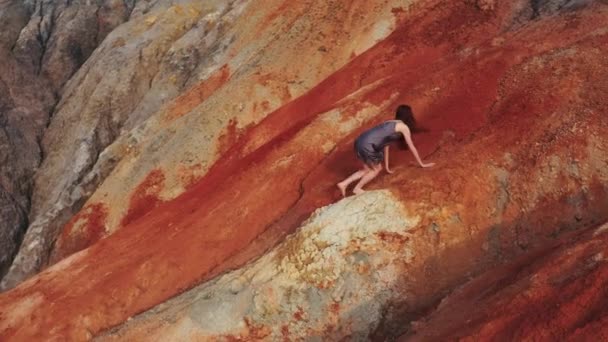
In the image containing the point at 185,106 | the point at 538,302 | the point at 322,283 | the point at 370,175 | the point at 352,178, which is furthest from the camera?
the point at 185,106

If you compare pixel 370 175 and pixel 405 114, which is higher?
pixel 405 114

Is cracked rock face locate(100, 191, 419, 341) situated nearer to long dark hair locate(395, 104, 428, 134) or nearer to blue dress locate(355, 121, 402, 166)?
blue dress locate(355, 121, 402, 166)

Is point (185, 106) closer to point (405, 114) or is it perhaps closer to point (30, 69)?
point (405, 114)

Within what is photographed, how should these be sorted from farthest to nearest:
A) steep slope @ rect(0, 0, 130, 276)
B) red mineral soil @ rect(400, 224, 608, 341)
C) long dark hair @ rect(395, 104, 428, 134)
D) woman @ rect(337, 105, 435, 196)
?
steep slope @ rect(0, 0, 130, 276)
long dark hair @ rect(395, 104, 428, 134)
woman @ rect(337, 105, 435, 196)
red mineral soil @ rect(400, 224, 608, 341)

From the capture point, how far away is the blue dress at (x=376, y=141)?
35.7 ft

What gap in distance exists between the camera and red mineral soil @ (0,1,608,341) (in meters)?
11.5

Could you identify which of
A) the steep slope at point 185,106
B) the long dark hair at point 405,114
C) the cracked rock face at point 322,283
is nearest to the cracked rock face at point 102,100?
the steep slope at point 185,106

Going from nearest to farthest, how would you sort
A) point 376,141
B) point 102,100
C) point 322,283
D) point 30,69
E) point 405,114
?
point 322,283
point 376,141
point 405,114
point 102,100
point 30,69

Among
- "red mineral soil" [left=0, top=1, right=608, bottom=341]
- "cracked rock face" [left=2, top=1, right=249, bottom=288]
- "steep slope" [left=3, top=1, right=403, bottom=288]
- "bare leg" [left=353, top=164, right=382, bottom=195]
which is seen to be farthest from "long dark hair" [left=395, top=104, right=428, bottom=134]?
"cracked rock face" [left=2, top=1, right=249, bottom=288]

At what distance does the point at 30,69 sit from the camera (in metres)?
39.5

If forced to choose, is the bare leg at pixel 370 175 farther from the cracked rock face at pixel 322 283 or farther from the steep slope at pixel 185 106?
the steep slope at pixel 185 106

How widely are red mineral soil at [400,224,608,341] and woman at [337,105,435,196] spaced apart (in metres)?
3.24

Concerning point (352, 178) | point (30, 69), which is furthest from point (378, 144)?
point (30, 69)

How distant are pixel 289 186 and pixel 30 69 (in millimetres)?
31670
